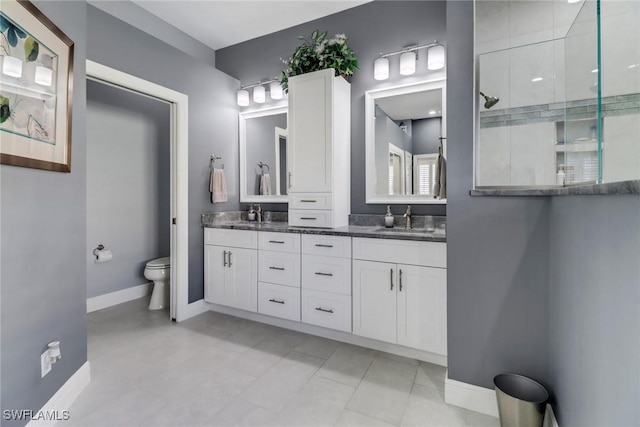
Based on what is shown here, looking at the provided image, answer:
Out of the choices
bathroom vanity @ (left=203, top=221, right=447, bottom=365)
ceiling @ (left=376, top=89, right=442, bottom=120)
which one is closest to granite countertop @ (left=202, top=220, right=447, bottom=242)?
bathroom vanity @ (left=203, top=221, right=447, bottom=365)

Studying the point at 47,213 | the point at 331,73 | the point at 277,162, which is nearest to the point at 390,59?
the point at 331,73

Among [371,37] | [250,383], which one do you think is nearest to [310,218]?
[250,383]

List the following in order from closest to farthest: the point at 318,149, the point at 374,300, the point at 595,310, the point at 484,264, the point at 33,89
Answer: the point at 595,310, the point at 33,89, the point at 484,264, the point at 374,300, the point at 318,149

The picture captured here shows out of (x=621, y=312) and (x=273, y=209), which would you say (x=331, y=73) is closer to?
(x=273, y=209)

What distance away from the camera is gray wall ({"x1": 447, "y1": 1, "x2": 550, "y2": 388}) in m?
1.50

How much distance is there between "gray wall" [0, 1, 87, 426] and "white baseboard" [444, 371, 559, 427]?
6.76 ft

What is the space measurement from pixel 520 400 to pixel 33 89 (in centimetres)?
262

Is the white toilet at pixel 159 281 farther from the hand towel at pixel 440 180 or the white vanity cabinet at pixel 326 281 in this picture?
the hand towel at pixel 440 180

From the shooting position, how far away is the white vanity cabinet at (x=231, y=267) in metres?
2.79

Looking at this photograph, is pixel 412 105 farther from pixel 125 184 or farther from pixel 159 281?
pixel 125 184

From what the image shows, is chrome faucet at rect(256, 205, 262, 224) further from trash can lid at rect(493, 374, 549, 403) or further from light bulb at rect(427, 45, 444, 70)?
trash can lid at rect(493, 374, 549, 403)

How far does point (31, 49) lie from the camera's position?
1.38 m

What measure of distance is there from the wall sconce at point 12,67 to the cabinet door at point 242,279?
1872 millimetres

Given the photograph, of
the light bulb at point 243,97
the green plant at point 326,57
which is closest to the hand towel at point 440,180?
the green plant at point 326,57
